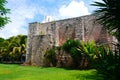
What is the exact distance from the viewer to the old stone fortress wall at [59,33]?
3522 centimetres

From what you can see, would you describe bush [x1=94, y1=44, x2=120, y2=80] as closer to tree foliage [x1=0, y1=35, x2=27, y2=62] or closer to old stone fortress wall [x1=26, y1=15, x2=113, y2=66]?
old stone fortress wall [x1=26, y1=15, x2=113, y2=66]

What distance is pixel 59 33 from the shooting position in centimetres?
4006

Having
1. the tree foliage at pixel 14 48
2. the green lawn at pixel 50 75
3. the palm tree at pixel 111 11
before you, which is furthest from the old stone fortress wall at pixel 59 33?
the palm tree at pixel 111 11

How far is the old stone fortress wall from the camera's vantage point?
116 ft

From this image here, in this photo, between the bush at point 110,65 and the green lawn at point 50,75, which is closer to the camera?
the bush at point 110,65

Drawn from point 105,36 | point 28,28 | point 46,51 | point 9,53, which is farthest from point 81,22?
point 9,53

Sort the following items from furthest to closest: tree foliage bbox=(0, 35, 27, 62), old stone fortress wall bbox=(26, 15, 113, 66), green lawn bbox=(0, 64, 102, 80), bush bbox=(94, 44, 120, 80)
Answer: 1. tree foliage bbox=(0, 35, 27, 62)
2. old stone fortress wall bbox=(26, 15, 113, 66)
3. green lawn bbox=(0, 64, 102, 80)
4. bush bbox=(94, 44, 120, 80)

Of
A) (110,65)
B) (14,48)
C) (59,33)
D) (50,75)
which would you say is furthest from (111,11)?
(14,48)

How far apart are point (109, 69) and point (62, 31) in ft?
90.2

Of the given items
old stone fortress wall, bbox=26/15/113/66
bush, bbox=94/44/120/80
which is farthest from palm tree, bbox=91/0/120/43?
old stone fortress wall, bbox=26/15/113/66

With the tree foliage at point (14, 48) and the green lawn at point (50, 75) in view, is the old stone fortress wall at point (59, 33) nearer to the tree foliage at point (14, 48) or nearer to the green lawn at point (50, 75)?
the tree foliage at point (14, 48)

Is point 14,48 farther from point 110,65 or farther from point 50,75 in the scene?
point 110,65

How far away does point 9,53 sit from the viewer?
52.5m

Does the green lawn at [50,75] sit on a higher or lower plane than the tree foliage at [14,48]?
lower
